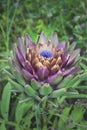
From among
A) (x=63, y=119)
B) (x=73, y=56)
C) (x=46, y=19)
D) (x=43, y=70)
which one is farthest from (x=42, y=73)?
(x=46, y=19)

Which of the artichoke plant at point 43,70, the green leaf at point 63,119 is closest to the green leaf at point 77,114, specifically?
the green leaf at point 63,119

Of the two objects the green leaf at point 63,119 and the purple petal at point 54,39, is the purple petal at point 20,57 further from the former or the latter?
the green leaf at point 63,119

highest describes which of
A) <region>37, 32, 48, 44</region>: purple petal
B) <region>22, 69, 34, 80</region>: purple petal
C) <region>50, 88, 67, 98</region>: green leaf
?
<region>37, 32, 48, 44</region>: purple petal

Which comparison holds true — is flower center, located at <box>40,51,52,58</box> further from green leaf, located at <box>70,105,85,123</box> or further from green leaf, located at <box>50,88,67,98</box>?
green leaf, located at <box>70,105,85,123</box>

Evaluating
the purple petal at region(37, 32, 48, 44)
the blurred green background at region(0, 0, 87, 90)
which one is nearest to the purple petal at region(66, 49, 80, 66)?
the purple petal at region(37, 32, 48, 44)

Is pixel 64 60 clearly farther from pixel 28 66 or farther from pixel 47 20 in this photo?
pixel 47 20

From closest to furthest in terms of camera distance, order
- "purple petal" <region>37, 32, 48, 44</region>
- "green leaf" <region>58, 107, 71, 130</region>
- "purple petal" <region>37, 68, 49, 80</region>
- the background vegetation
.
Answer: "purple petal" <region>37, 68, 49, 80</region> → "purple petal" <region>37, 32, 48, 44</region> → "green leaf" <region>58, 107, 71, 130</region> → the background vegetation

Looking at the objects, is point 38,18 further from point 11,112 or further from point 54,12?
point 11,112
